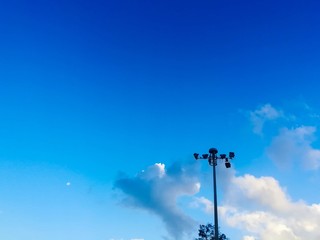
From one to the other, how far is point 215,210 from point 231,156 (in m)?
5.32

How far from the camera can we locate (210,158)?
102 ft

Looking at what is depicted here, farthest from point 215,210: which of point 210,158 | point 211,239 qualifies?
point 211,239

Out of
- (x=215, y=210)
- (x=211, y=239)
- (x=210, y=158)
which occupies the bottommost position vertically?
(x=215, y=210)

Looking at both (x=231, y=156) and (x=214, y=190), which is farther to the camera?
(x=231, y=156)

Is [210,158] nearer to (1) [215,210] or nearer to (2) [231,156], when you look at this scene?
(2) [231,156]

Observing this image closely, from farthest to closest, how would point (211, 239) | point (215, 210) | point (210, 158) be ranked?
point (211, 239) < point (210, 158) < point (215, 210)

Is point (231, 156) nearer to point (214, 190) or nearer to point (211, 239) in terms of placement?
point (214, 190)

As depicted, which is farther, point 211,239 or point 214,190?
point 211,239

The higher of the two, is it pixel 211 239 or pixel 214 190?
pixel 211 239

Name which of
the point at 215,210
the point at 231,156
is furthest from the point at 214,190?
the point at 231,156

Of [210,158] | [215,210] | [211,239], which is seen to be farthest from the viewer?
[211,239]

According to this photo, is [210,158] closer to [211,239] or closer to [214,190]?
[214,190]

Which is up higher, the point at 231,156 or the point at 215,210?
the point at 231,156

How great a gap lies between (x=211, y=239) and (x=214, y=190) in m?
29.8
